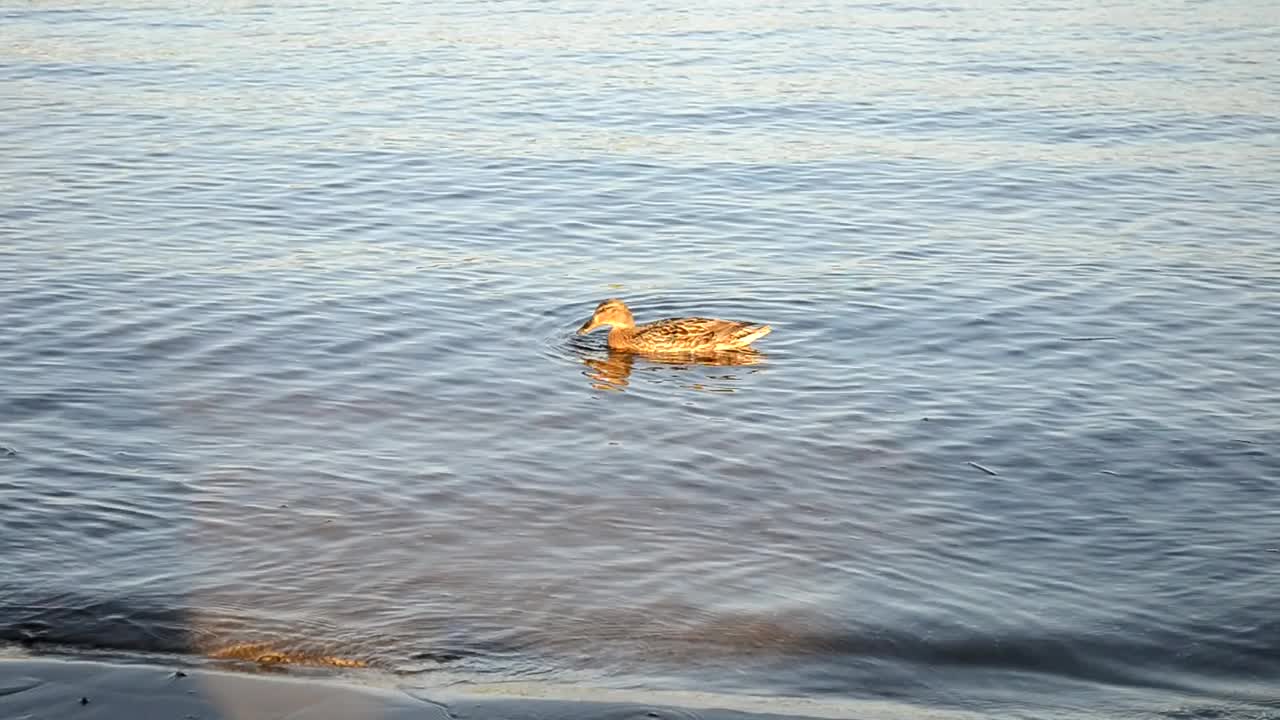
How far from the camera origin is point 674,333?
42.3 ft

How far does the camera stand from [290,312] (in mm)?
13844

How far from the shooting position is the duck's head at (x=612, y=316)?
13.0m

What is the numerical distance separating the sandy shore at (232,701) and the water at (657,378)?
0.40 metres

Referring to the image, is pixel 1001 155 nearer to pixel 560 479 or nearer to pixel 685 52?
pixel 685 52

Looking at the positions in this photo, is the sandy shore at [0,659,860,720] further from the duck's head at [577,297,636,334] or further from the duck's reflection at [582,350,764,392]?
the duck's head at [577,297,636,334]

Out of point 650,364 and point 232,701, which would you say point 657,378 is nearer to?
point 650,364

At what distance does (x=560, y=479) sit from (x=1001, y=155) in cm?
1162

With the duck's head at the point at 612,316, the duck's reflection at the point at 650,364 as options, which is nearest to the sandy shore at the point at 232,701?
the duck's reflection at the point at 650,364

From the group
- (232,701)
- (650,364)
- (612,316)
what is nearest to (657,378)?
(650,364)

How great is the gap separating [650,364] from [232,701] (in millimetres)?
6785

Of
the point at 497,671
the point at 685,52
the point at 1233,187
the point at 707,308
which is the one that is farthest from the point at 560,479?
the point at 685,52

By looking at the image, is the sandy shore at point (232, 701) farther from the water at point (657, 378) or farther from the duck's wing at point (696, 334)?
the duck's wing at point (696, 334)

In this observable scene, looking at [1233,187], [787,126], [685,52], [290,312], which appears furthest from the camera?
[685,52]

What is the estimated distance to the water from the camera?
7859mm
